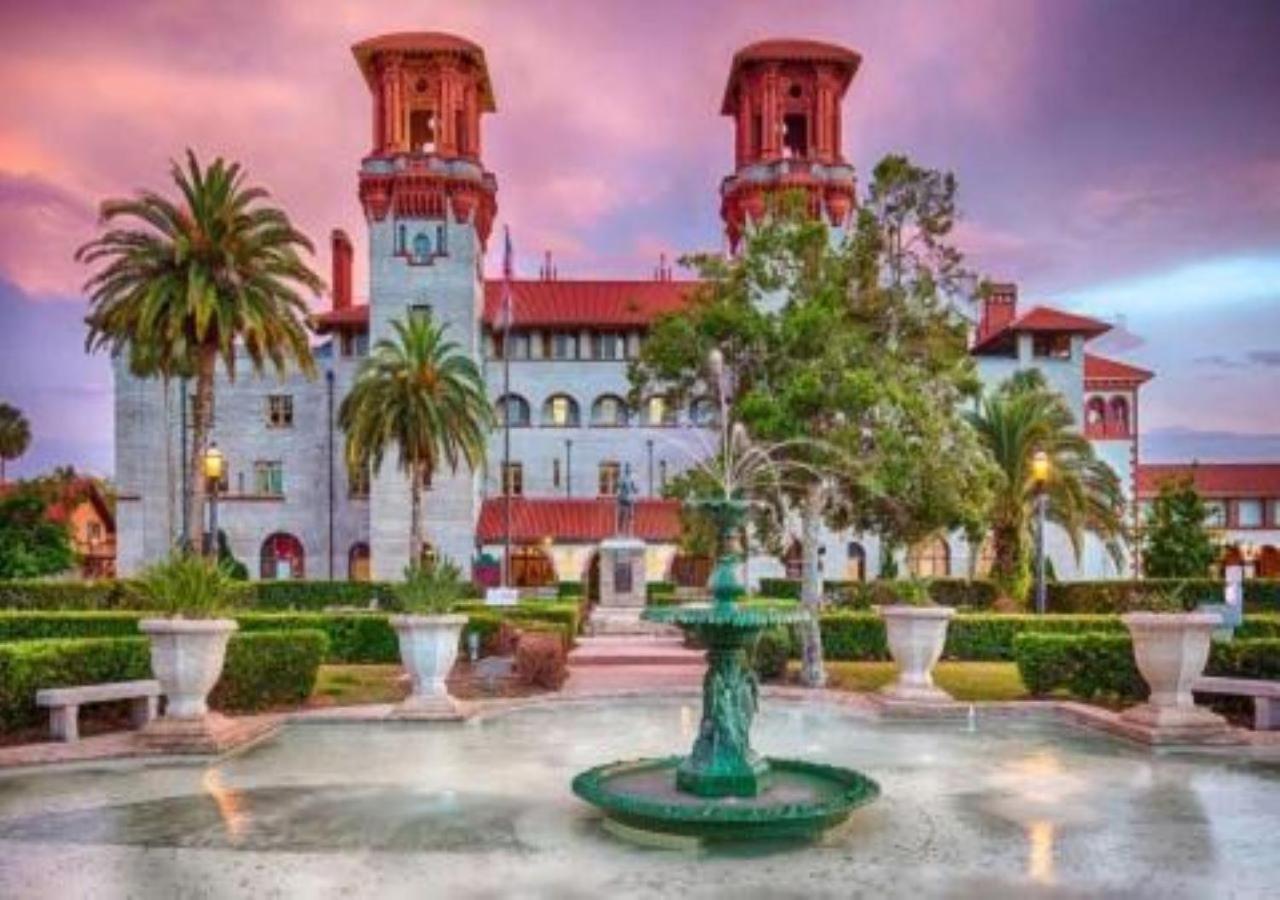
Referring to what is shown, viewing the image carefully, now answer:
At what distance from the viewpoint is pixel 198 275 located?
117ft

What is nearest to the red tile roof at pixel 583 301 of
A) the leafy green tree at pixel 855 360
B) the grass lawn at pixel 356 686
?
the leafy green tree at pixel 855 360

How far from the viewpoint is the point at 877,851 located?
1009 centimetres

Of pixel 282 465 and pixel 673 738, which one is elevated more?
pixel 282 465

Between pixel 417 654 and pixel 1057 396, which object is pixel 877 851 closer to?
pixel 417 654

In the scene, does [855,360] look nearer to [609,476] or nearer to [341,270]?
[609,476]

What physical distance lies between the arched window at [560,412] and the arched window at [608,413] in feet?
3.13

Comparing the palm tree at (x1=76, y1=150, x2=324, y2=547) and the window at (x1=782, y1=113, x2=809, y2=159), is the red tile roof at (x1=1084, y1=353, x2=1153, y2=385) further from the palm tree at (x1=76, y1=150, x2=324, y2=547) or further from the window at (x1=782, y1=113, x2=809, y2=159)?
the palm tree at (x1=76, y1=150, x2=324, y2=547)

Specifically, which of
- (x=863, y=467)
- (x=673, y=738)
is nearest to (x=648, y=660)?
(x=863, y=467)

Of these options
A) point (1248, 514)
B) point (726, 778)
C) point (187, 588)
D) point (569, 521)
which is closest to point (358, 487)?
point (569, 521)

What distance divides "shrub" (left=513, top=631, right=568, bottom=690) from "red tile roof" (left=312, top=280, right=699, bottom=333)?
1548 inches

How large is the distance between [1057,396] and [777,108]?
22.6 m

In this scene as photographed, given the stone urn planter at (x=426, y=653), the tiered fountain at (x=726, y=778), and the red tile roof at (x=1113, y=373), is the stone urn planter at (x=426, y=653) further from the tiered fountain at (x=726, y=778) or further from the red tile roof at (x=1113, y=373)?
the red tile roof at (x=1113, y=373)

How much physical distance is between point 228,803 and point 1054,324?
5689 centimetres

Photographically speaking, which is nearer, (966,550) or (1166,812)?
(1166,812)
